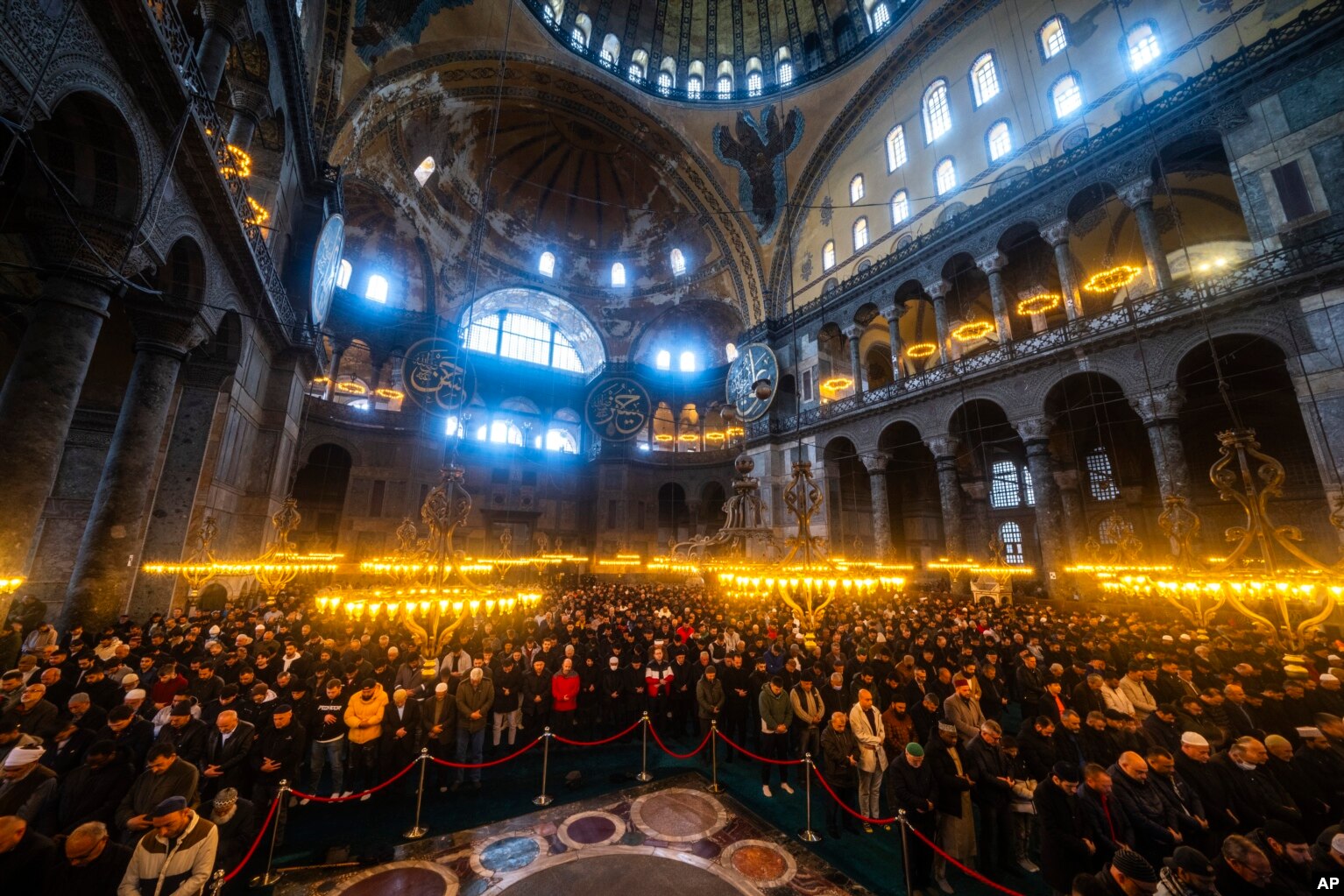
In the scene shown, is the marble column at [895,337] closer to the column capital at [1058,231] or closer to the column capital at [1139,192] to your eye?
the column capital at [1058,231]

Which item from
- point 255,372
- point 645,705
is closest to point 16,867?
point 645,705

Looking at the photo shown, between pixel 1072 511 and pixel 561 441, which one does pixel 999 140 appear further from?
pixel 561 441

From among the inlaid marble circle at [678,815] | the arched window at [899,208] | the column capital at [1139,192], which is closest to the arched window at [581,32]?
the arched window at [899,208]

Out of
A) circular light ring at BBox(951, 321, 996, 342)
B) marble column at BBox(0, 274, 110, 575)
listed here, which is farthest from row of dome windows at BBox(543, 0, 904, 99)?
marble column at BBox(0, 274, 110, 575)

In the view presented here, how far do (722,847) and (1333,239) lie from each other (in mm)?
13771

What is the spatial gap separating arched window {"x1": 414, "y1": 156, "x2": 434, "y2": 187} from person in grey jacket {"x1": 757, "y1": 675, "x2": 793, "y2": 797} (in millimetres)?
22386

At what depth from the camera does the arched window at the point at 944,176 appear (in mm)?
16234

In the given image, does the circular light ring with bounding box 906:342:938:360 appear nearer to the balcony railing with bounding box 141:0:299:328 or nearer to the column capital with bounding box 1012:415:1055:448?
the column capital with bounding box 1012:415:1055:448

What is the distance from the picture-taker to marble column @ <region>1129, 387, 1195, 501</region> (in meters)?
10.4

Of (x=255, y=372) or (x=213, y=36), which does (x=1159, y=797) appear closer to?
(x=213, y=36)

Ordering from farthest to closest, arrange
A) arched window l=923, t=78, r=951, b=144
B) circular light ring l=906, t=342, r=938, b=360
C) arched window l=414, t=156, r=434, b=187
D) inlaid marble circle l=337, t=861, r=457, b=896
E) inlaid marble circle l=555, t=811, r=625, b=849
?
arched window l=414, t=156, r=434, b=187, circular light ring l=906, t=342, r=938, b=360, arched window l=923, t=78, r=951, b=144, inlaid marble circle l=555, t=811, r=625, b=849, inlaid marble circle l=337, t=861, r=457, b=896

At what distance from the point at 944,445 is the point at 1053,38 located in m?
11.8

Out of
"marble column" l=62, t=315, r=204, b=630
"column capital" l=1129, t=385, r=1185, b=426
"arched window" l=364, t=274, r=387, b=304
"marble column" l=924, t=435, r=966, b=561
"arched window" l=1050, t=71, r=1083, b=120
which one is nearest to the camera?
"marble column" l=62, t=315, r=204, b=630

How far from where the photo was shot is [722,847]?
165 inches
